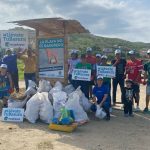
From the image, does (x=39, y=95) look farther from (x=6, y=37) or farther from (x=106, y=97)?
(x=6, y=37)

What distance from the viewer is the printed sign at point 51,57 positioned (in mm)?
11743

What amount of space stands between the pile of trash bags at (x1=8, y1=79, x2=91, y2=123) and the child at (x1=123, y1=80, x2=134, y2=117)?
111 cm

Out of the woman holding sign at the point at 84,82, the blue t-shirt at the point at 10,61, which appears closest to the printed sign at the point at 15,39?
the blue t-shirt at the point at 10,61

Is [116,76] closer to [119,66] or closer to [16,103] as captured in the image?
[119,66]

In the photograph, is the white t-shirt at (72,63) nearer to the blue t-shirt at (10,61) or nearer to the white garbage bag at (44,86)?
the white garbage bag at (44,86)

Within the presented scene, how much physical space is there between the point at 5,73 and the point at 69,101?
8.48 feet

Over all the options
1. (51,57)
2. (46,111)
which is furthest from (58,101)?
(51,57)

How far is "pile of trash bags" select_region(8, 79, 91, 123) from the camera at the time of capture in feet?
34.0

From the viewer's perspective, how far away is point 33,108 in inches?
412

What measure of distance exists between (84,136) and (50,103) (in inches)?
75.0

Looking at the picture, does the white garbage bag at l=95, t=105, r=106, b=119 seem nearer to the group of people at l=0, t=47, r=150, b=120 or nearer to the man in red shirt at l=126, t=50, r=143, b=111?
the group of people at l=0, t=47, r=150, b=120

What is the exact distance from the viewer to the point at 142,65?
1217 cm

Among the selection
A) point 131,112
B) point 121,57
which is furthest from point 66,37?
point 131,112

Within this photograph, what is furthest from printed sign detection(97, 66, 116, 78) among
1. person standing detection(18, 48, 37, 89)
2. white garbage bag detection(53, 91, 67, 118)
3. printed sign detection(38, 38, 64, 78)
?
person standing detection(18, 48, 37, 89)
